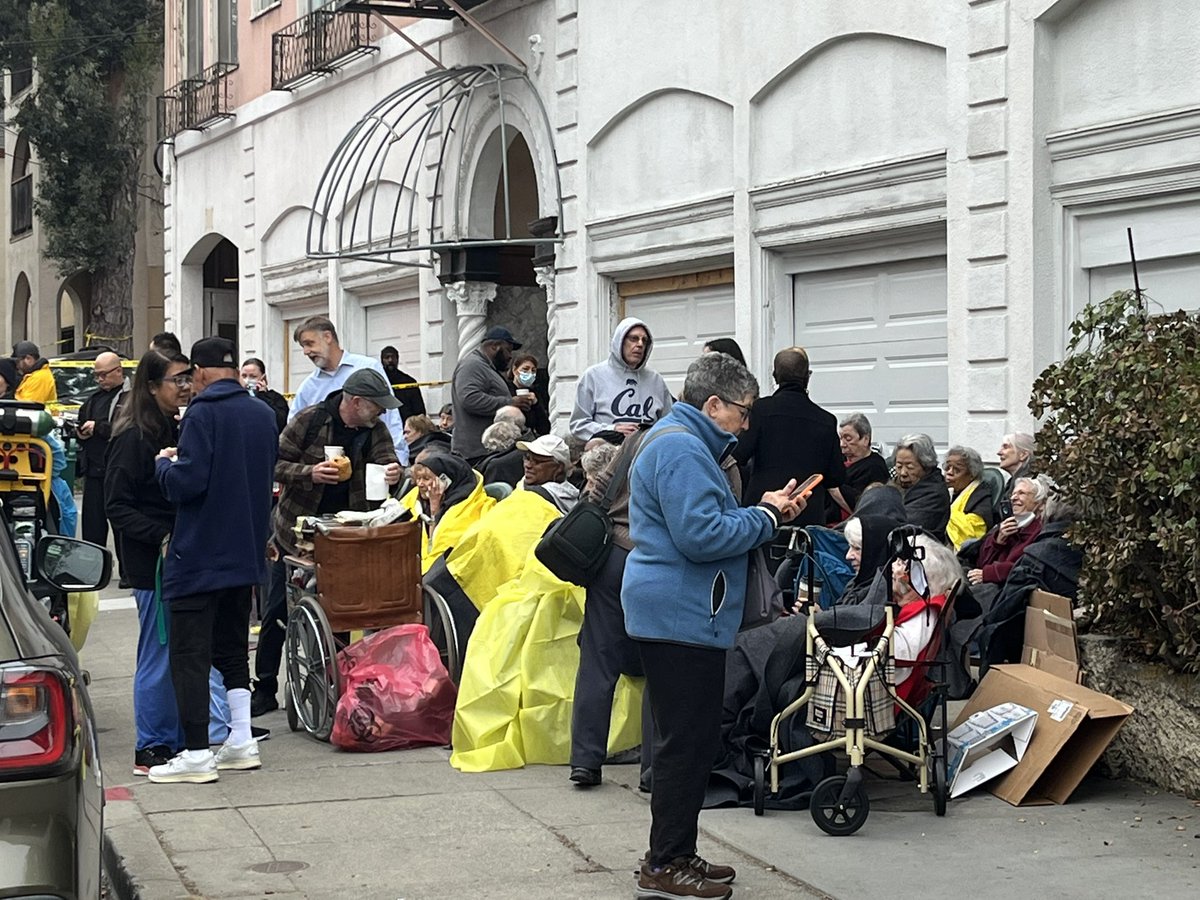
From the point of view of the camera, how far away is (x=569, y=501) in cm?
912

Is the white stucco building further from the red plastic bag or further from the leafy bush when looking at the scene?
the red plastic bag

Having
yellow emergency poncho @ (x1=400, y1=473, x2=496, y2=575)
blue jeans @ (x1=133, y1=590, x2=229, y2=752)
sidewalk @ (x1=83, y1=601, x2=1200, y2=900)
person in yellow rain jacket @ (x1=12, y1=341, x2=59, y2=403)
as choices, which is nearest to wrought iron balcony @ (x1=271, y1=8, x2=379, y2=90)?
person in yellow rain jacket @ (x1=12, y1=341, x2=59, y2=403)

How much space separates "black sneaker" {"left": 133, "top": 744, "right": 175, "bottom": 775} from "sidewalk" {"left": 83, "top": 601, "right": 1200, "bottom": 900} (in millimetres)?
72

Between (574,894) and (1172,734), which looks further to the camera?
(1172,734)

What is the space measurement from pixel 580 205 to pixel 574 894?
1058 centimetres

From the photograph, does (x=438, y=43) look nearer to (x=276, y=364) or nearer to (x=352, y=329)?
(x=352, y=329)

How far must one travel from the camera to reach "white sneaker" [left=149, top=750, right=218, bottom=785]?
7703 millimetres

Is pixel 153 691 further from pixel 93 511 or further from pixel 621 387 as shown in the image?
pixel 93 511

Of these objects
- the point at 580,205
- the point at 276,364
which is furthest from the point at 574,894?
the point at 276,364

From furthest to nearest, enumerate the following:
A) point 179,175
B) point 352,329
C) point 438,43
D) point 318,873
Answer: point 179,175
point 352,329
point 438,43
point 318,873

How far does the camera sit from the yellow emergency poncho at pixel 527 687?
8055 mm

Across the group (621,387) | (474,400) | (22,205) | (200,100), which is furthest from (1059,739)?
(22,205)

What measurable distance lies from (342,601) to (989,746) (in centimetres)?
313

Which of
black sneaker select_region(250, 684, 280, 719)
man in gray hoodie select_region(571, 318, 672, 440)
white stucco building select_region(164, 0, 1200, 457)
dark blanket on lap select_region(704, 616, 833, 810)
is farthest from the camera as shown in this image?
man in gray hoodie select_region(571, 318, 672, 440)
